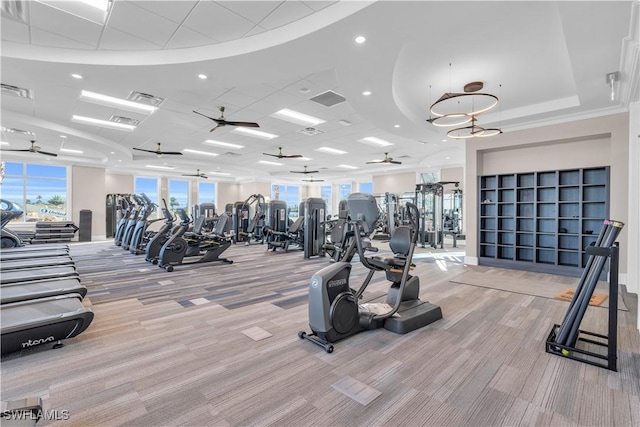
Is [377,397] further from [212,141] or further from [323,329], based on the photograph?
[212,141]

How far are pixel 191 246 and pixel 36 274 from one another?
3244 millimetres

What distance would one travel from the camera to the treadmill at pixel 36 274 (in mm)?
3516

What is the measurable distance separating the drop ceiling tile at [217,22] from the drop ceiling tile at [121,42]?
0.88 meters

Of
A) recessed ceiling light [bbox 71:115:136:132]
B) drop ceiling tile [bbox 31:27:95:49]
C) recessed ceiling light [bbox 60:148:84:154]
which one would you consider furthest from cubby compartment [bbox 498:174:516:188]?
recessed ceiling light [bbox 60:148:84:154]

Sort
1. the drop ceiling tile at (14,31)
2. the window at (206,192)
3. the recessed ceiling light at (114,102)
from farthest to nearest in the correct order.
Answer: the window at (206,192), the recessed ceiling light at (114,102), the drop ceiling tile at (14,31)

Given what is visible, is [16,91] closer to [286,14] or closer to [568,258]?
[286,14]

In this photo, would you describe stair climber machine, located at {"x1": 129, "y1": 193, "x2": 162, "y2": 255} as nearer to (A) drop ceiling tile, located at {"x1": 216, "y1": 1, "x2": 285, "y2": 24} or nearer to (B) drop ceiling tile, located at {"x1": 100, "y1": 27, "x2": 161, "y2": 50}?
(B) drop ceiling tile, located at {"x1": 100, "y1": 27, "x2": 161, "y2": 50}

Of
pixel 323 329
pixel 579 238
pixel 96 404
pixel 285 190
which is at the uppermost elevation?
pixel 285 190

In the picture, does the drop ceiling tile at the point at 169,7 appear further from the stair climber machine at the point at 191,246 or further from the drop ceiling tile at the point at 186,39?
the stair climber machine at the point at 191,246

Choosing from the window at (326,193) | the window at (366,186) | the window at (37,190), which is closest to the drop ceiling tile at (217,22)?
the window at (37,190)

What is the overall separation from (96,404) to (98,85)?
17.6 feet

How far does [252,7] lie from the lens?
3383 millimetres

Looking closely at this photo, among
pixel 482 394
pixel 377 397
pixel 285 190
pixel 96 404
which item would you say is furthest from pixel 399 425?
pixel 285 190

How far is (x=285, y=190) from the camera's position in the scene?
2109 cm
